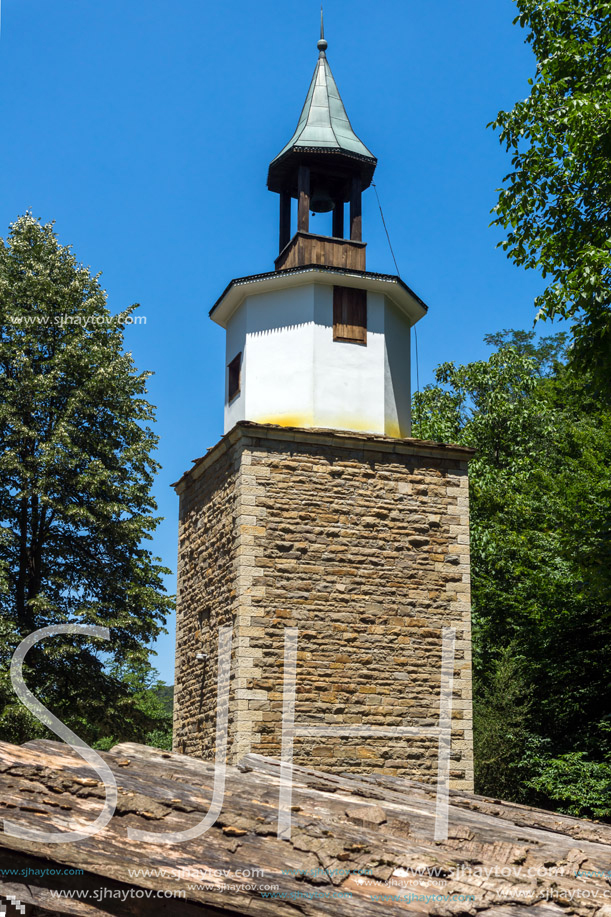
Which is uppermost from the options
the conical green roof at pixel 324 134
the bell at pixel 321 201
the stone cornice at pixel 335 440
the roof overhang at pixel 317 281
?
the conical green roof at pixel 324 134

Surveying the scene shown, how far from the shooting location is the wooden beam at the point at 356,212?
563 inches

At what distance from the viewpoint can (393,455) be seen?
1292 cm

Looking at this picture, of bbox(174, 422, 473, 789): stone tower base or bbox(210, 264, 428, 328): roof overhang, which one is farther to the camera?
bbox(210, 264, 428, 328): roof overhang

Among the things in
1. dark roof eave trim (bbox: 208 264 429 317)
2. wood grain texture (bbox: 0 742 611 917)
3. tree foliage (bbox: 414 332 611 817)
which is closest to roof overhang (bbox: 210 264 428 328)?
dark roof eave trim (bbox: 208 264 429 317)

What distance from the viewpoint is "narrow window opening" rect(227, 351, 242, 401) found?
14.0m

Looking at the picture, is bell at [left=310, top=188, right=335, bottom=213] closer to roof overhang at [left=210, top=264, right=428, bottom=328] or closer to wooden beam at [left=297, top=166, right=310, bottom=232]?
wooden beam at [left=297, top=166, right=310, bottom=232]

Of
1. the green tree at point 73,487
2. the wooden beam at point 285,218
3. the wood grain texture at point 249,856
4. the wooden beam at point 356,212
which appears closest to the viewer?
the wood grain texture at point 249,856

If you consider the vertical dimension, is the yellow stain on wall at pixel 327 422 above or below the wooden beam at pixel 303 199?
below

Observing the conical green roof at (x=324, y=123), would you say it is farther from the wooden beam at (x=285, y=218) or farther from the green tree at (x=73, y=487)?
the green tree at (x=73, y=487)

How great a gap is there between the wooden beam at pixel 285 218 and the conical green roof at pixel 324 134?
10.8 inches

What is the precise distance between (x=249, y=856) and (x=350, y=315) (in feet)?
31.9

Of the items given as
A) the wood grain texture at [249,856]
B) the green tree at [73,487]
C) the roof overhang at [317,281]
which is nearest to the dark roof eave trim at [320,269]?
the roof overhang at [317,281]

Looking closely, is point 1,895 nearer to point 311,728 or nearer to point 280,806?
point 280,806

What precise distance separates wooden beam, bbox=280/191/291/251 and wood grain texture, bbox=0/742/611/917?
9.53 meters
